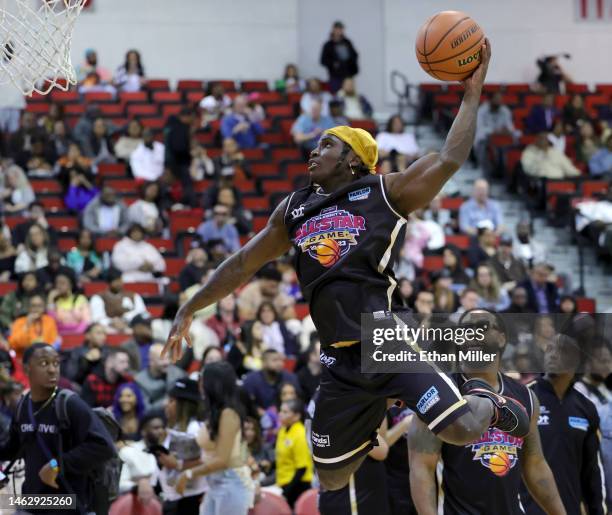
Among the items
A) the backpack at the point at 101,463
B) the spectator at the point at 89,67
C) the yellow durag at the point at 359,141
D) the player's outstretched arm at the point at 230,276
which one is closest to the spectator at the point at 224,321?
the backpack at the point at 101,463

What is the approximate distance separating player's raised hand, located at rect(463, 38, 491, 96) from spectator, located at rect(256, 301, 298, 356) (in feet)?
25.2

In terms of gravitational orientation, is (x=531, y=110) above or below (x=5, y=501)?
above

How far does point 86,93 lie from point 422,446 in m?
14.7

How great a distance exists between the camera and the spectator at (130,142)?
18.1 m

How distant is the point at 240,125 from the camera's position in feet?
62.3

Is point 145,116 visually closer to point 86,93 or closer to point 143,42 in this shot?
point 86,93

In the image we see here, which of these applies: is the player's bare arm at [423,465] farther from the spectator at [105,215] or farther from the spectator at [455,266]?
the spectator at [105,215]

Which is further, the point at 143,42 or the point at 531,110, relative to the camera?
the point at 143,42

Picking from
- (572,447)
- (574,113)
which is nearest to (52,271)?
(572,447)

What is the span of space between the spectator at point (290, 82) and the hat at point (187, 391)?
13019 millimetres

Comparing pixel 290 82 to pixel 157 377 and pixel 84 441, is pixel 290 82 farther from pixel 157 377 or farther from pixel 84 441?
pixel 84 441

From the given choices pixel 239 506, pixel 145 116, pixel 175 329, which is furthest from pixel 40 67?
pixel 145 116

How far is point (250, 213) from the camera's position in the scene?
55.7 feet

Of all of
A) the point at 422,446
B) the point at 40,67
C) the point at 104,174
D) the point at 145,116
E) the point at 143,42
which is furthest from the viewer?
the point at 143,42
